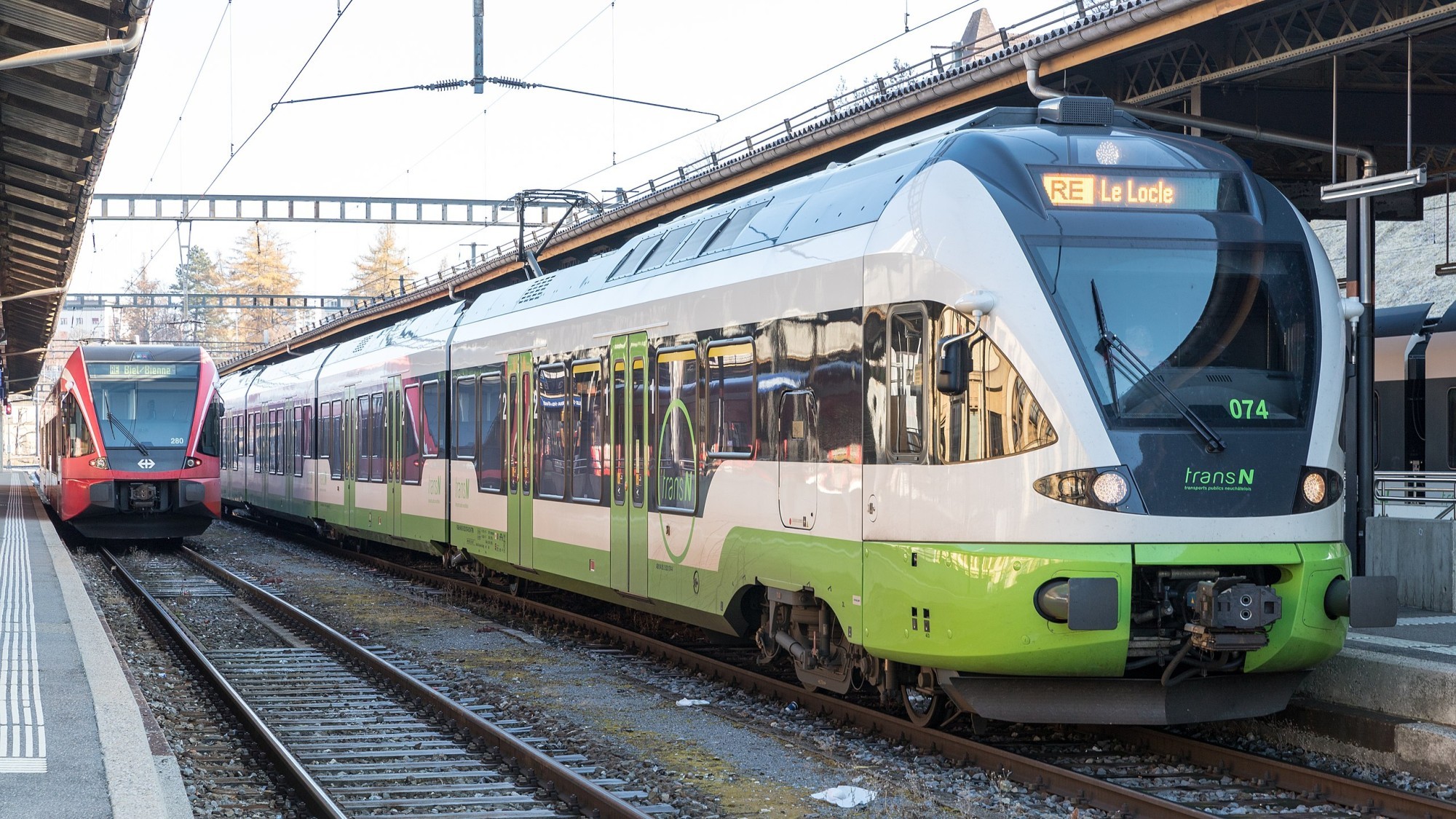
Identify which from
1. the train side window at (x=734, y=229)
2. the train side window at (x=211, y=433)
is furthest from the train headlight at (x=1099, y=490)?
the train side window at (x=211, y=433)

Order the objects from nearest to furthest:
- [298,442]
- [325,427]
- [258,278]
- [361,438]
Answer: [361,438] < [325,427] < [298,442] < [258,278]

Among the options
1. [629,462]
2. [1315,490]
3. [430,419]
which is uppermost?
[430,419]

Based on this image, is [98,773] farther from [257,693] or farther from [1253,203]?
[1253,203]

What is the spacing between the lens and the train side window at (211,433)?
24.0 meters

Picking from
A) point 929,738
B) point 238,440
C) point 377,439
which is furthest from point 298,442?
point 929,738

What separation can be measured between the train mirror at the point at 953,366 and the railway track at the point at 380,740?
2625 millimetres

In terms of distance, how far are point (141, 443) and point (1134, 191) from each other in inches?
764

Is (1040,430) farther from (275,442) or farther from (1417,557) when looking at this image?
(275,442)

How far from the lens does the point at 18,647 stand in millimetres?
11133

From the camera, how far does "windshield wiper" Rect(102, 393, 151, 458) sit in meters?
23.6

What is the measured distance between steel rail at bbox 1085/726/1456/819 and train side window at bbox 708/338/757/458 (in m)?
3.14

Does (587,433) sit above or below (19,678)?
above

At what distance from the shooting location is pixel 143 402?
942 inches

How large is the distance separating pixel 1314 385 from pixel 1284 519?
800 mm
